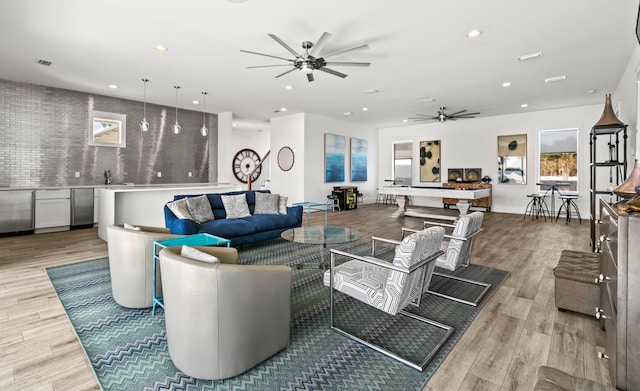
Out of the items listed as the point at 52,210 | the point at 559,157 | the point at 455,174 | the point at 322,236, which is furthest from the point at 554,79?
the point at 52,210

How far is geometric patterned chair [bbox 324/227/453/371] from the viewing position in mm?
Result: 2104

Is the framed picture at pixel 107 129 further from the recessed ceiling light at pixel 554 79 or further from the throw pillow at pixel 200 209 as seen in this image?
the recessed ceiling light at pixel 554 79

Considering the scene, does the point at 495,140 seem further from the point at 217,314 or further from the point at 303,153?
the point at 217,314

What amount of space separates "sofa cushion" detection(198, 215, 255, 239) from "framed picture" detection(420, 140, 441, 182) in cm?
791

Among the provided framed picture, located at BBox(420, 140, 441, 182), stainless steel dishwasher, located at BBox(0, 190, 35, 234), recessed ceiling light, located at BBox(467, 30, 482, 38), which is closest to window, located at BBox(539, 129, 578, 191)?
framed picture, located at BBox(420, 140, 441, 182)

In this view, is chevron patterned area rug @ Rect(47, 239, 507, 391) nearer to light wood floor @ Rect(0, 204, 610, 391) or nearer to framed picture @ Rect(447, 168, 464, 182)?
light wood floor @ Rect(0, 204, 610, 391)

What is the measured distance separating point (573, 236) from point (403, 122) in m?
6.19

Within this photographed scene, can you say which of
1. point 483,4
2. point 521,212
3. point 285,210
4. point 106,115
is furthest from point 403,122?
point 106,115

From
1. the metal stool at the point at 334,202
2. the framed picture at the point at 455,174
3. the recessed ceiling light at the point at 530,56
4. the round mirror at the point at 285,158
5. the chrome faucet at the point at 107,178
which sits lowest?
the metal stool at the point at 334,202

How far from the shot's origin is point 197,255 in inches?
76.8

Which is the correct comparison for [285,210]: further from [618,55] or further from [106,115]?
[618,55]

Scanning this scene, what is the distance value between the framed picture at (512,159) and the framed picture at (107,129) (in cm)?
1033

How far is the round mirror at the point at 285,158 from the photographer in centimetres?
947

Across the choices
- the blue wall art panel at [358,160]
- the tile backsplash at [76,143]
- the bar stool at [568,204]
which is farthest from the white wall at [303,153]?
the bar stool at [568,204]
